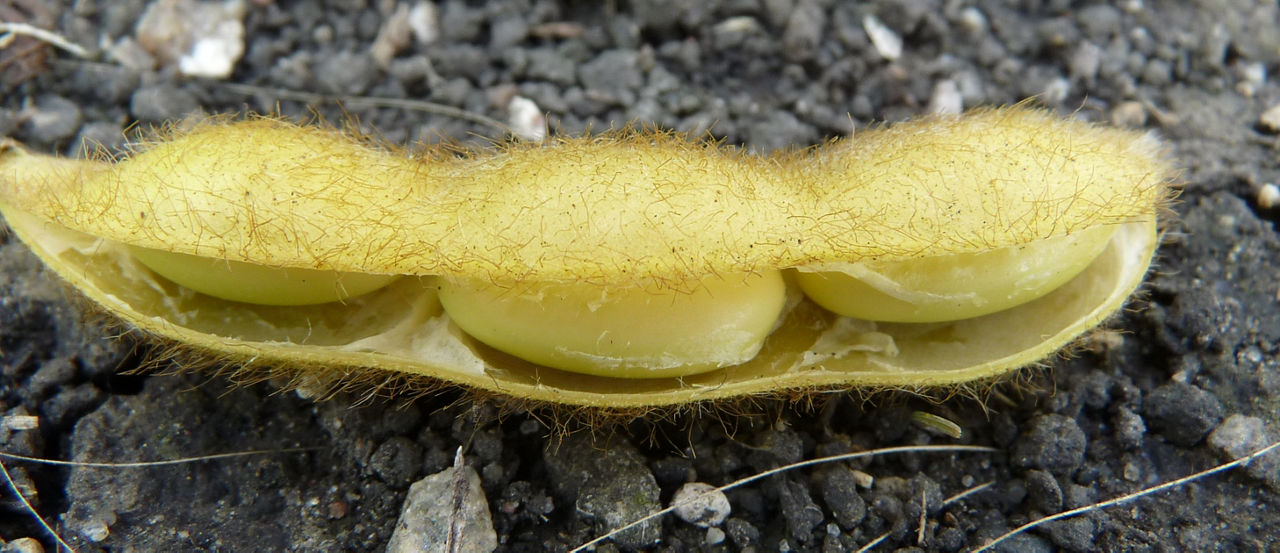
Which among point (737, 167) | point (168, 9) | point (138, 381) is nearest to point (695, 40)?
point (737, 167)

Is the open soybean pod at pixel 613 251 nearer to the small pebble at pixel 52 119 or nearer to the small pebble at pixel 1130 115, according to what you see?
the small pebble at pixel 52 119

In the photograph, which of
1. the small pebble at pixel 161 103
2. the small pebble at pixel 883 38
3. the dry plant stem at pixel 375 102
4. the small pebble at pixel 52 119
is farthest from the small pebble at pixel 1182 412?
the small pebble at pixel 52 119

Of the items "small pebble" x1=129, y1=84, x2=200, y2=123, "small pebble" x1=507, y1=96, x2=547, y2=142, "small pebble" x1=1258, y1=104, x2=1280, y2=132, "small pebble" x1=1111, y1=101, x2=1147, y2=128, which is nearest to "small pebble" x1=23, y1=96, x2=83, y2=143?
"small pebble" x1=129, y1=84, x2=200, y2=123

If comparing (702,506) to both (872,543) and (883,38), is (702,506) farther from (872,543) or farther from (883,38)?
(883,38)

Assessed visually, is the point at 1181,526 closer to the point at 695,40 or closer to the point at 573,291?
the point at 573,291

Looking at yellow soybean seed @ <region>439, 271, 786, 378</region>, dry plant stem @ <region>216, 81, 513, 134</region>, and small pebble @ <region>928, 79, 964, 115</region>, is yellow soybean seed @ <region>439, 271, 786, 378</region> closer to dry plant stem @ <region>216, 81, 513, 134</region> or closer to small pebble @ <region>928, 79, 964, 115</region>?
dry plant stem @ <region>216, 81, 513, 134</region>

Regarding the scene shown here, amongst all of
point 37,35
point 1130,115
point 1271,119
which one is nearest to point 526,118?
point 37,35
